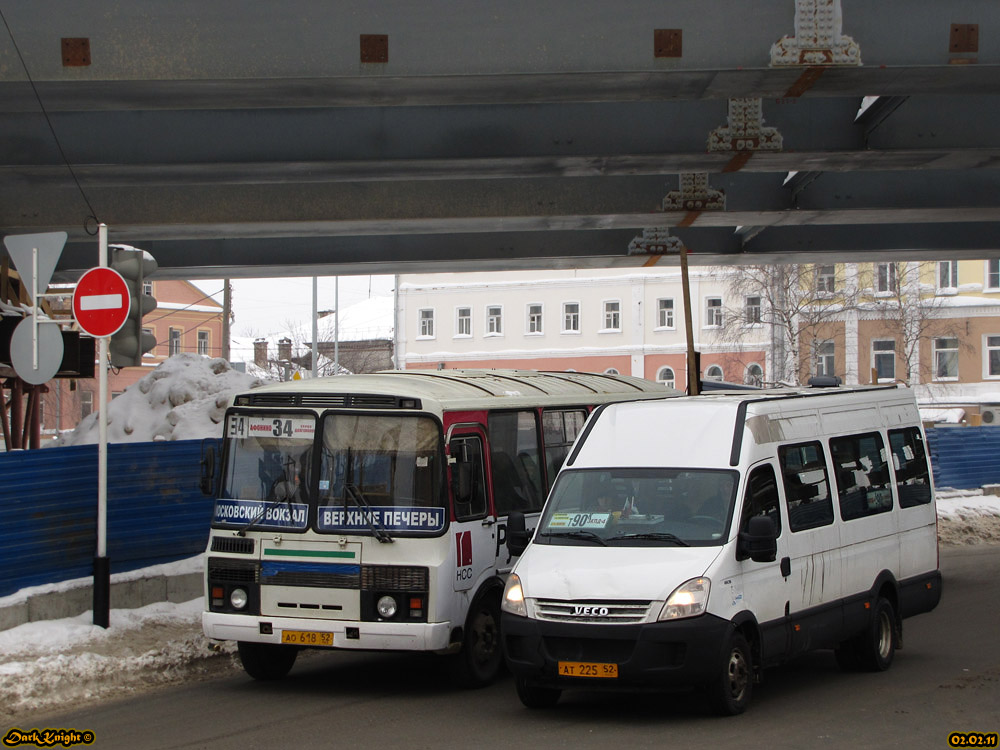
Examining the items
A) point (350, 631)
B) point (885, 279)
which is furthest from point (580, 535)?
point (885, 279)

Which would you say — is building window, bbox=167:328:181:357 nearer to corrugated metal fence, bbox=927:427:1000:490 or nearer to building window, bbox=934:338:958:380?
building window, bbox=934:338:958:380

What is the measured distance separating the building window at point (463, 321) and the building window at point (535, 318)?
383cm

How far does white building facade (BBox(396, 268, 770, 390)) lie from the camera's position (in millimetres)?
67250

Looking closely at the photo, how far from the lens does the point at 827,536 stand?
34.2 ft

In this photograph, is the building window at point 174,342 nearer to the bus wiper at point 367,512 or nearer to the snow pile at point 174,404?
the snow pile at point 174,404

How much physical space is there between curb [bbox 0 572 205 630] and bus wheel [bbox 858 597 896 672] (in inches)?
259

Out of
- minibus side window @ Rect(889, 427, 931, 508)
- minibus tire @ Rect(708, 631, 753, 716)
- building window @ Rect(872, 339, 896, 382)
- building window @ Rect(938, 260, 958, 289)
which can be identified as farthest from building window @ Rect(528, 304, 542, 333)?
minibus tire @ Rect(708, 631, 753, 716)

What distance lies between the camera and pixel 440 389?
11.2 m

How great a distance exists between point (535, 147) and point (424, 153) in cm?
123

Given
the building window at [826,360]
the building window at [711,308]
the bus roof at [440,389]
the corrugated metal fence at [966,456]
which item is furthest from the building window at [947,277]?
the bus roof at [440,389]

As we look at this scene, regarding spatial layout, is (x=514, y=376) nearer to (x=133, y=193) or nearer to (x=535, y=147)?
(x=535, y=147)

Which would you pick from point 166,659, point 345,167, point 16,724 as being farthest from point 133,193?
point 16,724

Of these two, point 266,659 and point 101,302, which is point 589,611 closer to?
point 266,659

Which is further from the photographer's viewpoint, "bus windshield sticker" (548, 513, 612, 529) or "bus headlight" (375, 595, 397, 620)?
"bus headlight" (375, 595, 397, 620)
